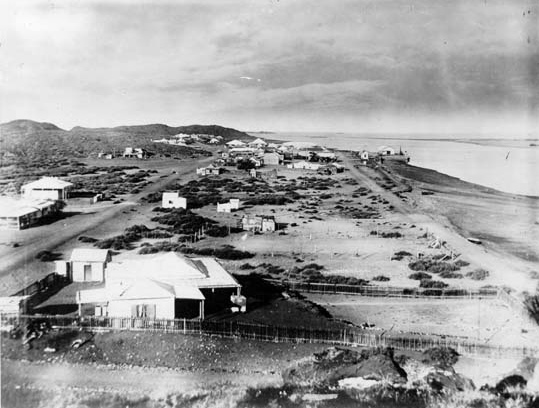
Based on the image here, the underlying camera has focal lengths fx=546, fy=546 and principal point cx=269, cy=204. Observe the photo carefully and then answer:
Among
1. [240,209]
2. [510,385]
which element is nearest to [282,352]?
[510,385]

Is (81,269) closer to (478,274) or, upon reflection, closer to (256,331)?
(256,331)

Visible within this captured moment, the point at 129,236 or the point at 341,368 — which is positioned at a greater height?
the point at 129,236

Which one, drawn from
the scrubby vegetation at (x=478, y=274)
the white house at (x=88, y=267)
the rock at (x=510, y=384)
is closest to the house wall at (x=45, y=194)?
the white house at (x=88, y=267)

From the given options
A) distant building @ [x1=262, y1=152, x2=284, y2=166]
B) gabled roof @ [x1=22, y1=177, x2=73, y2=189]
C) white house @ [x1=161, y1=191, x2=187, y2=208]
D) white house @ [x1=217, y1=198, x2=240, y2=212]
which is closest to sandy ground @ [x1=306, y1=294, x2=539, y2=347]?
white house @ [x1=217, y1=198, x2=240, y2=212]

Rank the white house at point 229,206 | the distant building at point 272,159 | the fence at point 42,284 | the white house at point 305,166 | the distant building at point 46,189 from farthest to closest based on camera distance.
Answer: the distant building at point 272,159, the white house at point 305,166, the white house at point 229,206, the distant building at point 46,189, the fence at point 42,284

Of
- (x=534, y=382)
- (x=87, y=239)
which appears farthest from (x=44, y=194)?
(x=534, y=382)

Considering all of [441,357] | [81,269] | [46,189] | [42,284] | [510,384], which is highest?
[46,189]

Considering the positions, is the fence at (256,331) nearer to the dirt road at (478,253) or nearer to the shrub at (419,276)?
the shrub at (419,276)
